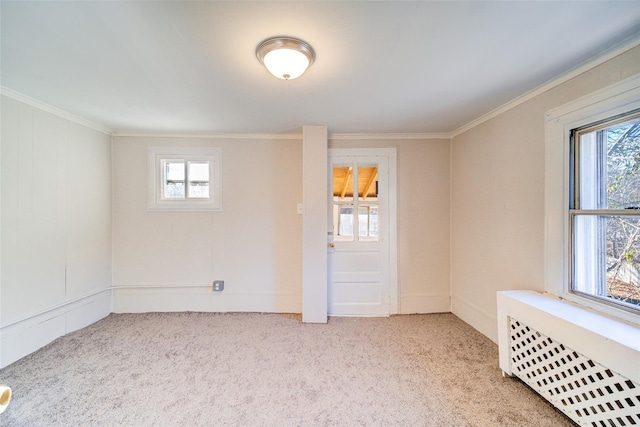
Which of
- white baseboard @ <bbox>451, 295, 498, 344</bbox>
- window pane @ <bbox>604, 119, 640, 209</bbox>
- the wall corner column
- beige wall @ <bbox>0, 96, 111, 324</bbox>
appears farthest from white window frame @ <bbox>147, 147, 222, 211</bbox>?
window pane @ <bbox>604, 119, 640, 209</bbox>

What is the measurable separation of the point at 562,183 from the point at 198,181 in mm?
3703

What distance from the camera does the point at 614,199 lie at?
5.21 feet

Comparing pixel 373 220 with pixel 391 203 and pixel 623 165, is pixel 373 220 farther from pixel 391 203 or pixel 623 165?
pixel 623 165

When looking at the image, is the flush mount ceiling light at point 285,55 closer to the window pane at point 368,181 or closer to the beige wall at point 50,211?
the window pane at point 368,181

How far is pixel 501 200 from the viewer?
94.7 inches

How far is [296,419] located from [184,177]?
2.98 metres

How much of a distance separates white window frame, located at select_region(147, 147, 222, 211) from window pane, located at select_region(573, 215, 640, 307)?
350 centimetres

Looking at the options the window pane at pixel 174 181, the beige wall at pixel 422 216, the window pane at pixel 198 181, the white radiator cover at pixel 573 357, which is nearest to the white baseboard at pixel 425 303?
the beige wall at pixel 422 216

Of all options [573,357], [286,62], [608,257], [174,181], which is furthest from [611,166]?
[174,181]

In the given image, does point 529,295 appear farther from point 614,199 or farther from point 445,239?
point 445,239

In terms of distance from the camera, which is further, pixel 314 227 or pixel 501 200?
pixel 314 227

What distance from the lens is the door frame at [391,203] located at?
317cm

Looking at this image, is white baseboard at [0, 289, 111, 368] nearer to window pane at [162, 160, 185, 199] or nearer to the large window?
window pane at [162, 160, 185, 199]

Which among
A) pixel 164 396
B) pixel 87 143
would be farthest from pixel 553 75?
pixel 87 143
